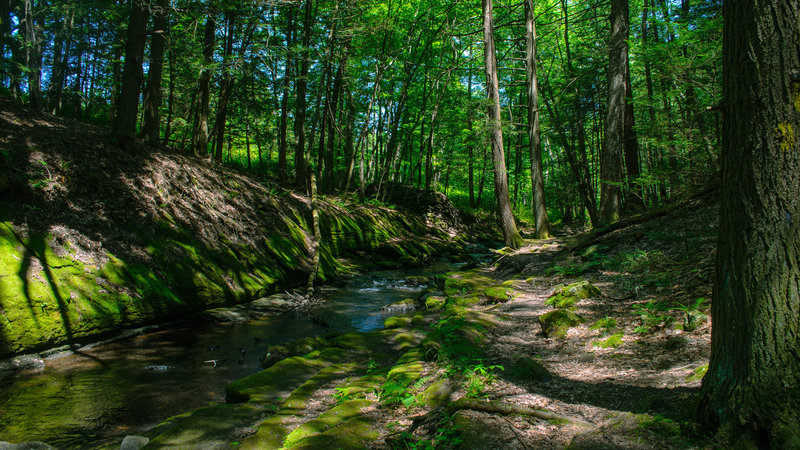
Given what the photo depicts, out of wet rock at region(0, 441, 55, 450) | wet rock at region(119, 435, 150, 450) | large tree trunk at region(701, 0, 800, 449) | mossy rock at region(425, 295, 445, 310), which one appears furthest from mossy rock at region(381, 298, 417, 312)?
large tree trunk at region(701, 0, 800, 449)

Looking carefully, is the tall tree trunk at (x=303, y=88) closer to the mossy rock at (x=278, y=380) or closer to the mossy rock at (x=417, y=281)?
the mossy rock at (x=417, y=281)

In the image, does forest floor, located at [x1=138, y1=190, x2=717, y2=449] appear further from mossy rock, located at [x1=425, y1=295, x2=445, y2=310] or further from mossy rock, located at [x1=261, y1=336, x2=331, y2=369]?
mossy rock, located at [x1=425, y1=295, x2=445, y2=310]

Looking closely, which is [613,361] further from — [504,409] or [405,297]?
[405,297]

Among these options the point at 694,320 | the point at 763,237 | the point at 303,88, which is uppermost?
the point at 303,88

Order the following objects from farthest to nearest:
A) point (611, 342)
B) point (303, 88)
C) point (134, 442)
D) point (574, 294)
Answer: point (303, 88) → point (574, 294) → point (611, 342) → point (134, 442)

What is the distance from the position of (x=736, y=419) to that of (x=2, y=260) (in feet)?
24.2

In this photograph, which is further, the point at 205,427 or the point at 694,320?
the point at 694,320

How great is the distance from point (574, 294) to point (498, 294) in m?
1.55

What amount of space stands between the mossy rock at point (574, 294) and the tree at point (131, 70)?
8.96 m

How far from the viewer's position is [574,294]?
5.57 m

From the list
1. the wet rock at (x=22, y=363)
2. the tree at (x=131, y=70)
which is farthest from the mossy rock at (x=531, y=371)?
the tree at (x=131, y=70)

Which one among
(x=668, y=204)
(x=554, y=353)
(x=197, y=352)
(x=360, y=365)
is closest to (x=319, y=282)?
(x=197, y=352)

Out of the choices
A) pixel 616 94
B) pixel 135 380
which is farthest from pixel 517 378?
pixel 616 94

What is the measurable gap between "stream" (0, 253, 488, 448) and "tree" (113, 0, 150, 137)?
175 inches
